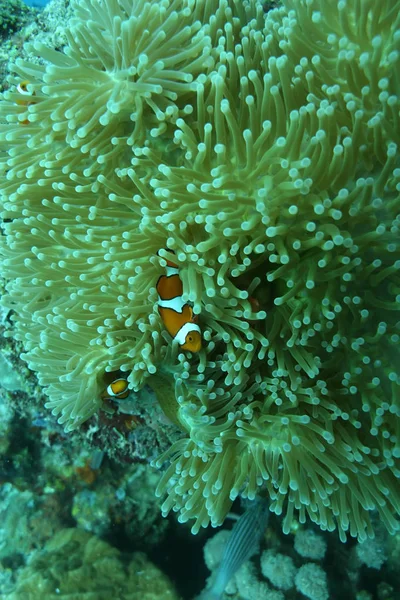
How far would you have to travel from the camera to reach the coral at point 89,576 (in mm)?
2865

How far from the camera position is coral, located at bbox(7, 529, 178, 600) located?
287 centimetres

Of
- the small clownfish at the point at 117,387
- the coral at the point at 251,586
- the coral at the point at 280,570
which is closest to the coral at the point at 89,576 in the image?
the coral at the point at 251,586

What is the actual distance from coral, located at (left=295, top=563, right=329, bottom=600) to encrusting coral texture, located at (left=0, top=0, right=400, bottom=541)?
1.42m

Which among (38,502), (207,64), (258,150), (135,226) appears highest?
(207,64)

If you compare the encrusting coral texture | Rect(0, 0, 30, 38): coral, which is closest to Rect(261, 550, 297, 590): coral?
the encrusting coral texture

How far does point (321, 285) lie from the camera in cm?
160

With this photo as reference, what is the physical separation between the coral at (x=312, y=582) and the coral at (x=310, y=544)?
80 mm

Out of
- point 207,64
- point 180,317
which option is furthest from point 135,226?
point 207,64

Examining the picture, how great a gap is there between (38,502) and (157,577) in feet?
3.60

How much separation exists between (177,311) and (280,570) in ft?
7.80

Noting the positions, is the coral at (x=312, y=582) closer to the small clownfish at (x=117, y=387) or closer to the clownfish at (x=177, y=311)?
the small clownfish at (x=117, y=387)

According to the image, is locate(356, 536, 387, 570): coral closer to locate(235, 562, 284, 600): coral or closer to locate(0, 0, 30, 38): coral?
locate(235, 562, 284, 600): coral

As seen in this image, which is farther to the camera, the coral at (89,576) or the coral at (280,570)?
the coral at (280,570)

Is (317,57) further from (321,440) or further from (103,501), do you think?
(103,501)
